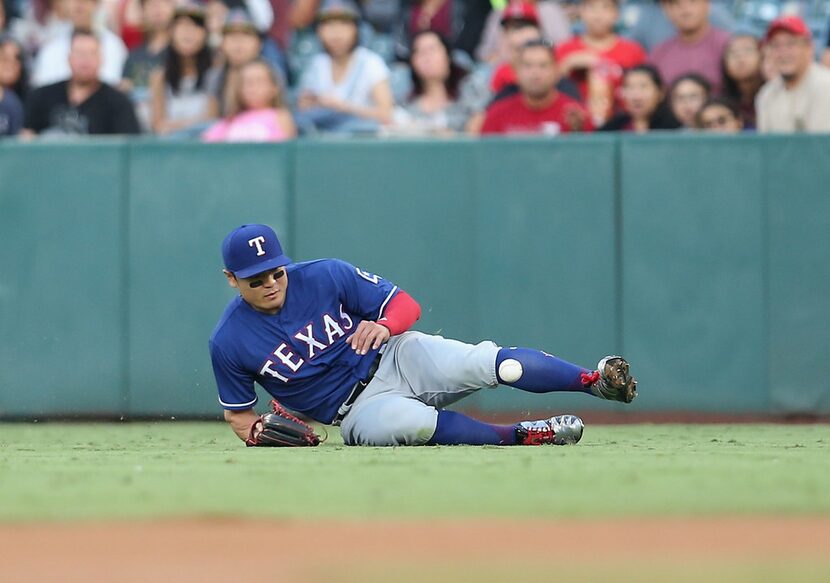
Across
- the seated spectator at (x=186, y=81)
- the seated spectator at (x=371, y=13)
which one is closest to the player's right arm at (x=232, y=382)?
the seated spectator at (x=186, y=81)

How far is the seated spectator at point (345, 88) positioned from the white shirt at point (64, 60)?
180 cm

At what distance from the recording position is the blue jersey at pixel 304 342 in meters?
6.81

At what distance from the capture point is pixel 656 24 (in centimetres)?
1134

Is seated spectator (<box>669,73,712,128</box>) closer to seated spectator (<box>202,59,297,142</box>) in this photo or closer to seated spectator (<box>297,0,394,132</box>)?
seated spectator (<box>297,0,394,132</box>)

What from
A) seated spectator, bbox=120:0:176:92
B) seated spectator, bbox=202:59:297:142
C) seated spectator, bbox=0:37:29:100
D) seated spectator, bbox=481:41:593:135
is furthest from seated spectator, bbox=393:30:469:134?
seated spectator, bbox=0:37:29:100

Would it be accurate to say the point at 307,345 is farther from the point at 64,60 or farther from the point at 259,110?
the point at 64,60

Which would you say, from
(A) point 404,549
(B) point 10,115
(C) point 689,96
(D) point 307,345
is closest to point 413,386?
(D) point 307,345

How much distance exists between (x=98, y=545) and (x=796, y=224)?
21.7 ft

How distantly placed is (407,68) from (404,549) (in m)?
8.29

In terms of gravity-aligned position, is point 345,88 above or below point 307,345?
above

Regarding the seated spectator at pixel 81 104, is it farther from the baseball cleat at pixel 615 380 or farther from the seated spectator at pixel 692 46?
the baseball cleat at pixel 615 380

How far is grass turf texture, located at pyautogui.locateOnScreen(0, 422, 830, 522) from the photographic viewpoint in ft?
14.9

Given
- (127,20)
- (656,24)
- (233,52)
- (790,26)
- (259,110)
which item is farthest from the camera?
(127,20)

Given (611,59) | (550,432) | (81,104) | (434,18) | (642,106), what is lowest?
(550,432)
